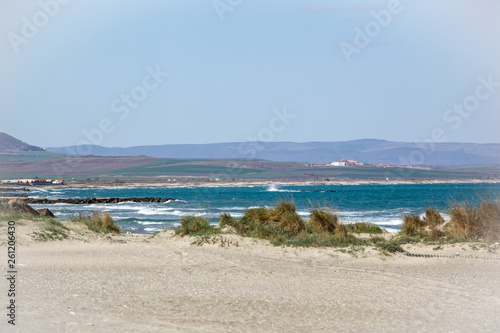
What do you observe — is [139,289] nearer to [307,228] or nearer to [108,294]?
[108,294]

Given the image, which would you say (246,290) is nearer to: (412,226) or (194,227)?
(194,227)

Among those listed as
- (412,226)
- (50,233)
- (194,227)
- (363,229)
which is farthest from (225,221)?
(412,226)

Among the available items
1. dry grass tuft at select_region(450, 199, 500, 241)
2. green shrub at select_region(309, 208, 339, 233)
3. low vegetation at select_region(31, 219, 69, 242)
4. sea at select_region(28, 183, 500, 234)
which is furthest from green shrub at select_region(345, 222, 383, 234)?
low vegetation at select_region(31, 219, 69, 242)

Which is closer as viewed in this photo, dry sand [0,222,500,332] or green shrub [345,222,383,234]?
dry sand [0,222,500,332]

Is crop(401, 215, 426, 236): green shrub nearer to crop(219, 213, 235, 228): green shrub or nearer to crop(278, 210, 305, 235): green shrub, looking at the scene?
crop(278, 210, 305, 235): green shrub

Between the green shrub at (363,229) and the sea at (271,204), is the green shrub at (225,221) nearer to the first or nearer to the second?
the sea at (271,204)

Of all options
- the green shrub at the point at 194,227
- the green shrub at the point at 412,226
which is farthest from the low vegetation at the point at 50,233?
the green shrub at the point at 412,226

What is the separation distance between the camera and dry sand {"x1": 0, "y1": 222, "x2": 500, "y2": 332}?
773 centimetres

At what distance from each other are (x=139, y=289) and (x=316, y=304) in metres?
2.98

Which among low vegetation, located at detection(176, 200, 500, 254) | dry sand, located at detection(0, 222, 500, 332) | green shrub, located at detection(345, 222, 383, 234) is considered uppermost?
low vegetation, located at detection(176, 200, 500, 254)

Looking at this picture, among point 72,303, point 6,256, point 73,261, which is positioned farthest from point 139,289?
point 6,256

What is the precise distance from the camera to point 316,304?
29.5 ft

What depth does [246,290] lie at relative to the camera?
9.92 metres

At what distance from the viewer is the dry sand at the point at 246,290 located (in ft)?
25.4
